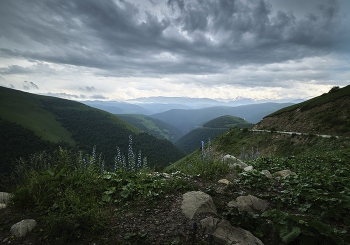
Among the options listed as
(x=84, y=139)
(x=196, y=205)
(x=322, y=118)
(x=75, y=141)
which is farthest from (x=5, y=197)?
→ (x=84, y=139)

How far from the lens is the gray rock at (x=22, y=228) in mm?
3432

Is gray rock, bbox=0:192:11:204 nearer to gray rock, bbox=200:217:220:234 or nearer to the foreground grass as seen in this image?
the foreground grass

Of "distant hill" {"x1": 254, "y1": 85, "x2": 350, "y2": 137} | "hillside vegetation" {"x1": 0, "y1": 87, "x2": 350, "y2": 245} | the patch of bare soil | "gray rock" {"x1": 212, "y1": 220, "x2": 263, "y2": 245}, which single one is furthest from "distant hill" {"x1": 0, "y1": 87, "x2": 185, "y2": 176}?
"gray rock" {"x1": 212, "y1": 220, "x2": 263, "y2": 245}

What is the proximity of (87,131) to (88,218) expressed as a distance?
221626mm

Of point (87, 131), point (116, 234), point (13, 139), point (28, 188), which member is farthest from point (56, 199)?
point (87, 131)

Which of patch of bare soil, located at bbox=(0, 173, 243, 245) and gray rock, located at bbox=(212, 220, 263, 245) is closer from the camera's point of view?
gray rock, located at bbox=(212, 220, 263, 245)

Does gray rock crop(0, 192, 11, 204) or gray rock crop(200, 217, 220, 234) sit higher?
gray rock crop(200, 217, 220, 234)

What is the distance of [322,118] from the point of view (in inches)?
1276

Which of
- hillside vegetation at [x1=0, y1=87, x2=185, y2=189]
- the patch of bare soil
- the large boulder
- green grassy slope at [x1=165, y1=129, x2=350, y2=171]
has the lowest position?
hillside vegetation at [x1=0, y1=87, x2=185, y2=189]

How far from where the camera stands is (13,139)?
125 metres

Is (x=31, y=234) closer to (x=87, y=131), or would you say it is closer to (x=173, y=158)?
(x=173, y=158)

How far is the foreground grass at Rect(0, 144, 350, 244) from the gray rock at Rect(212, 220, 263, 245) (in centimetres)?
20

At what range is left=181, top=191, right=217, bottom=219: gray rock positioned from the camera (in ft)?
13.9

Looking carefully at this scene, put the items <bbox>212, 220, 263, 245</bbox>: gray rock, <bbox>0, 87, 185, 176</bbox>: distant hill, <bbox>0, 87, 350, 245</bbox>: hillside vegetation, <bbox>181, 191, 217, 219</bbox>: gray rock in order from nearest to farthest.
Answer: <bbox>212, 220, 263, 245</bbox>: gray rock → <bbox>0, 87, 350, 245</bbox>: hillside vegetation → <bbox>181, 191, 217, 219</bbox>: gray rock → <bbox>0, 87, 185, 176</bbox>: distant hill
